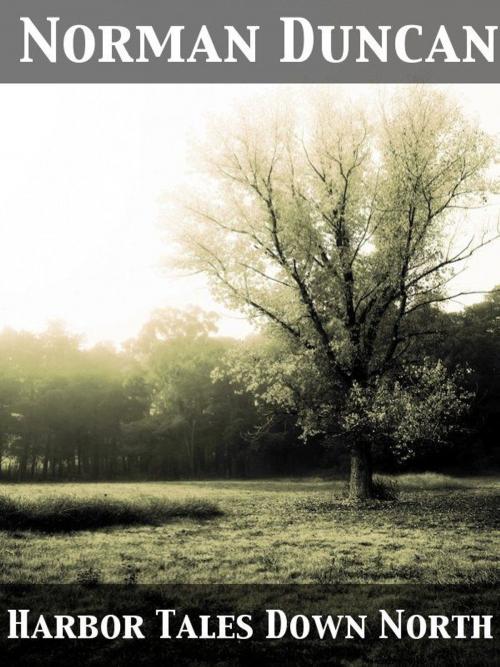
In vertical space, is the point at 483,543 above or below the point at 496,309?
below

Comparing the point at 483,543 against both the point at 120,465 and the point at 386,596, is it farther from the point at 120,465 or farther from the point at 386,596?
the point at 120,465

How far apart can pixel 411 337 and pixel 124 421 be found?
150ft

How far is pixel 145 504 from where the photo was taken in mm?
17703

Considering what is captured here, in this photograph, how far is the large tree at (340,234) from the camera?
20.6 meters

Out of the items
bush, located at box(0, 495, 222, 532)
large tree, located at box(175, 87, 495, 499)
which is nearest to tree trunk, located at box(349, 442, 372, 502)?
large tree, located at box(175, 87, 495, 499)

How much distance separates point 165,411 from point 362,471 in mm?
39263

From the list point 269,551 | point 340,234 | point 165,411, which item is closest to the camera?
point 269,551

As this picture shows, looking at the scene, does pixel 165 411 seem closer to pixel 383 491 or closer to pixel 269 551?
pixel 383 491

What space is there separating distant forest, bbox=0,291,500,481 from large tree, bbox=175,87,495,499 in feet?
108

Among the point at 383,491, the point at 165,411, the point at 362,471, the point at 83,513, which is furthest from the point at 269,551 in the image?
the point at 165,411

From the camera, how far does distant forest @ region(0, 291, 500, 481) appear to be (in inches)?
2251

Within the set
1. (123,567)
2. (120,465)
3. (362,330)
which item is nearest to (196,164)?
(362,330)

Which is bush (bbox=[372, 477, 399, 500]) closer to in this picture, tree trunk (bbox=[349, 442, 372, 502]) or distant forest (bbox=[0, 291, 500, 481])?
tree trunk (bbox=[349, 442, 372, 502])

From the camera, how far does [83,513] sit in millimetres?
15102
